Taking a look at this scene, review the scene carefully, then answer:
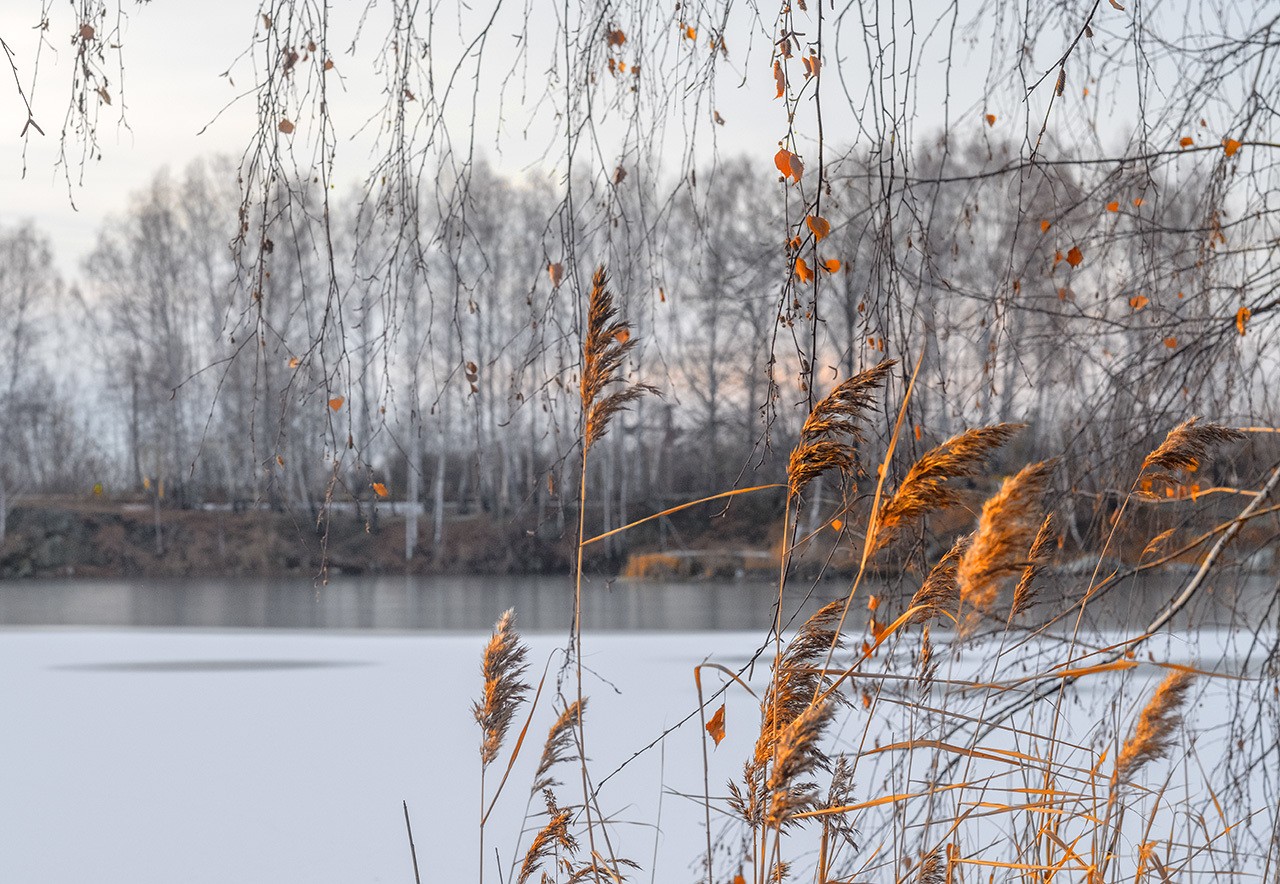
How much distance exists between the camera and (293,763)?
549 centimetres

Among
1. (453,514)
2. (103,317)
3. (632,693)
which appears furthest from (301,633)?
(103,317)

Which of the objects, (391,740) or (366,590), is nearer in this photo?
(391,740)

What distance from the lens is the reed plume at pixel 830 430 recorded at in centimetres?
142

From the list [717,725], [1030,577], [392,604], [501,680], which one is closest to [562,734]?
[501,680]

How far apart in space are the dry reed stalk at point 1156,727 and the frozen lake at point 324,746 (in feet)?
0.86

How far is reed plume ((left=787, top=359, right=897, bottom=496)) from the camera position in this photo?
142cm

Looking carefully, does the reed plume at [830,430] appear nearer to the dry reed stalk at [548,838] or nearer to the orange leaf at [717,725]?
the orange leaf at [717,725]

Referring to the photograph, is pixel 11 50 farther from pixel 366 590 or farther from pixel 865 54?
pixel 366 590

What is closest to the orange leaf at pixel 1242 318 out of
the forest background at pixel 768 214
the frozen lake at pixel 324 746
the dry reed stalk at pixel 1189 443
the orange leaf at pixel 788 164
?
the forest background at pixel 768 214

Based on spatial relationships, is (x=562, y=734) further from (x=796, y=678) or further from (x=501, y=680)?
(x=796, y=678)

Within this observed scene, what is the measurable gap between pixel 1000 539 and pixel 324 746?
5.18 metres

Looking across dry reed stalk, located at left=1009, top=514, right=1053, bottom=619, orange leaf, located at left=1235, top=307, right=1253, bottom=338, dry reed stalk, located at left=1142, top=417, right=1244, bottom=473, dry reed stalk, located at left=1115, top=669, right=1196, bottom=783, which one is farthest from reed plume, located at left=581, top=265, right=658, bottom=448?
orange leaf, located at left=1235, top=307, right=1253, bottom=338

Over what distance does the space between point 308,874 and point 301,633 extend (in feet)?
24.2

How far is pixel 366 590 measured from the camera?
54.6 feet
